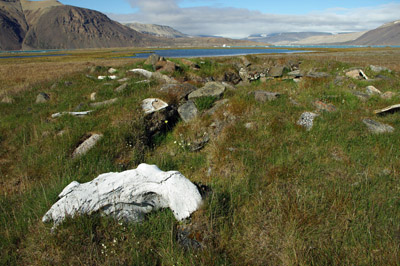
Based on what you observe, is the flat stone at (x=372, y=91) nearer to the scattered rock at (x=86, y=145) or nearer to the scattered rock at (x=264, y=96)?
the scattered rock at (x=264, y=96)

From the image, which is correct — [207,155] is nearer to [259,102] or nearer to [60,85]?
[259,102]

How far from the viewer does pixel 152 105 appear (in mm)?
7832

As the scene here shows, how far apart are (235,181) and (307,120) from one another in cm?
380

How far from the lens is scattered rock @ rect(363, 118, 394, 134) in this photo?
6078 mm

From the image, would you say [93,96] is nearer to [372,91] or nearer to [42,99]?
[42,99]

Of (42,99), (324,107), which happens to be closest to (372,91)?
(324,107)

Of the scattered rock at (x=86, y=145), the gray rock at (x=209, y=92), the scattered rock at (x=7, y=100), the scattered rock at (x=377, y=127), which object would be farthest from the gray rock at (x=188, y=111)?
the scattered rock at (x=7, y=100)

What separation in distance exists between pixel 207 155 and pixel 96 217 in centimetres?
294

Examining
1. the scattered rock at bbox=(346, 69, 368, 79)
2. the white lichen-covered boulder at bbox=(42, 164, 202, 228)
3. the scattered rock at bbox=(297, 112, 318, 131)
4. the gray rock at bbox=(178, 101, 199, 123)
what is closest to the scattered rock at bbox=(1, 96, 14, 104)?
the gray rock at bbox=(178, 101, 199, 123)

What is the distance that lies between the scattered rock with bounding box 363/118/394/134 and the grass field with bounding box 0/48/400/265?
0.55 ft

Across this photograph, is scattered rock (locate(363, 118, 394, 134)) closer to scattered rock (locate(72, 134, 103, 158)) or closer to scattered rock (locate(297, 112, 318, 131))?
scattered rock (locate(297, 112, 318, 131))

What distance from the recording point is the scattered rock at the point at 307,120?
6.61 meters

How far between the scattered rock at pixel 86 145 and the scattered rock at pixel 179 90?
3.41m

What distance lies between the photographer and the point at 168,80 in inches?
454
